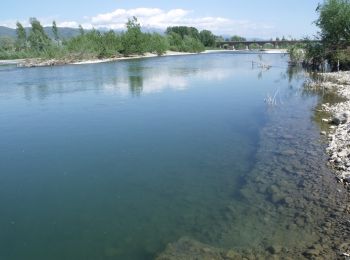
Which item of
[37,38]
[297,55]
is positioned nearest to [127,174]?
[297,55]

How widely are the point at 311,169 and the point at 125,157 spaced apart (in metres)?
7.88

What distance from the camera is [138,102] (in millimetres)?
30109

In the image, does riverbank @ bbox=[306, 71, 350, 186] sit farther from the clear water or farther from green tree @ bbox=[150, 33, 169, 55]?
green tree @ bbox=[150, 33, 169, 55]

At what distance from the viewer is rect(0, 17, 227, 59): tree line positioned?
92812 millimetres

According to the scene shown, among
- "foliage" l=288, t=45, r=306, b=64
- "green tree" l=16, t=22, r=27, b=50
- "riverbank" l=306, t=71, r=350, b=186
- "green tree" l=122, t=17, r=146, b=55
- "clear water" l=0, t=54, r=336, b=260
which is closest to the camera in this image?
"clear water" l=0, t=54, r=336, b=260

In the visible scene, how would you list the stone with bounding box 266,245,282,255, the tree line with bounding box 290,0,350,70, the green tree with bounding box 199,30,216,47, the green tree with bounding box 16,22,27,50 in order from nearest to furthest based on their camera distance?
1. the stone with bounding box 266,245,282,255
2. the tree line with bounding box 290,0,350,70
3. the green tree with bounding box 16,22,27,50
4. the green tree with bounding box 199,30,216,47

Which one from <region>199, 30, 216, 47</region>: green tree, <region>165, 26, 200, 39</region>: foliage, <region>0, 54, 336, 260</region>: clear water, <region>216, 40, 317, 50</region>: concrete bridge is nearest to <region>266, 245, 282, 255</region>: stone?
<region>0, 54, 336, 260</region>: clear water

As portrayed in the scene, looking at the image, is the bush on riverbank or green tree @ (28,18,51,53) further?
green tree @ (28,18,51,53)

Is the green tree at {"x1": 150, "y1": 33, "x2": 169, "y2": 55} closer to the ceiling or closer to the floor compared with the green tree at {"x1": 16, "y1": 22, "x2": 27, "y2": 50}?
closer to the floor

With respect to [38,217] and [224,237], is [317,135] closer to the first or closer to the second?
[224,237]

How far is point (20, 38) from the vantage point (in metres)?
136

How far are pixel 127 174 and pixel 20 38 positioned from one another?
460 ft

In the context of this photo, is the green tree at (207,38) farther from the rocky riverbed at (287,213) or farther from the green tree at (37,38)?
the rocky riverbed at (287,213)

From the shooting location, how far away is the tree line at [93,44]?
9281 cm
